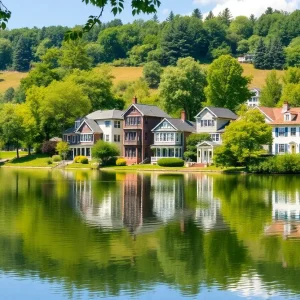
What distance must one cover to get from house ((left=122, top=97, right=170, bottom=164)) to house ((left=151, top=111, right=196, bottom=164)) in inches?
69.9

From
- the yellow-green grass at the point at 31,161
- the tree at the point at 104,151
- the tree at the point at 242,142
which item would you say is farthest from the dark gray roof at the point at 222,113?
the yellow-green grass at the point at 31,161

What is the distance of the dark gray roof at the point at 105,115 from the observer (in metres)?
100

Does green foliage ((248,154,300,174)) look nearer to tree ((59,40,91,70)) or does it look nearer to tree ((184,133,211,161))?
tree ((184,133,211,161))

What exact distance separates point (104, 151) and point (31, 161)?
53.6 ft

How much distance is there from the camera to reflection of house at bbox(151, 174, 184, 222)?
118 ft

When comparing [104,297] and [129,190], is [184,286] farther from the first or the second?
[129,190]

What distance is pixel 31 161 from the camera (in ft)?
327

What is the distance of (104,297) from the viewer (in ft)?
60.4

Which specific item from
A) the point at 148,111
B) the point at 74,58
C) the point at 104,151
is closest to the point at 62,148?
the point at 104,151

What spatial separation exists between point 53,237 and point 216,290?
33.5 ft

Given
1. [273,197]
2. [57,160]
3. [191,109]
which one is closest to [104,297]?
[273,197]

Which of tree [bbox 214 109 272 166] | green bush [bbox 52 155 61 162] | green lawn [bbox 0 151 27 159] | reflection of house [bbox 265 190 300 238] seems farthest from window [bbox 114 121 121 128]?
reflection of house [bbox 265 190 300 238]

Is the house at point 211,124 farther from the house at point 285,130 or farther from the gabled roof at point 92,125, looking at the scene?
the gabled roof at point 92,125

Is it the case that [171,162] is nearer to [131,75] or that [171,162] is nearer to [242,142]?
[242,142]
